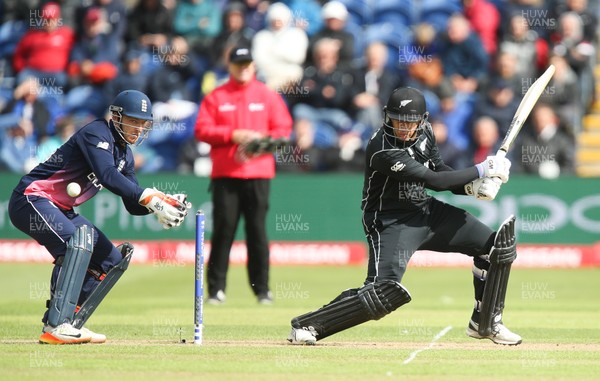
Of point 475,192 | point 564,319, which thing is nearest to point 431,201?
point 475,192

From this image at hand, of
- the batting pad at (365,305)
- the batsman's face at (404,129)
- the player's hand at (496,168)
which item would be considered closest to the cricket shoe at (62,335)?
the batting pad at (365,305)

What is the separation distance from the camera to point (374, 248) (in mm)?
8633

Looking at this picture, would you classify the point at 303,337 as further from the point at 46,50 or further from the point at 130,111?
the point at 46,50

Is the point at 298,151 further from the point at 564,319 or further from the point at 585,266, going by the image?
the point at 564,319

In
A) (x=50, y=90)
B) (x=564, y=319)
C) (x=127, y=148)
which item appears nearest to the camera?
(x=127, y=148)

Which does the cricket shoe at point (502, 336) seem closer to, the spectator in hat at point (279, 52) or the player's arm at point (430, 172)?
the player's arm at point (430, 172)

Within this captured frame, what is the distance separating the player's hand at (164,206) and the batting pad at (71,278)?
1.88 feet

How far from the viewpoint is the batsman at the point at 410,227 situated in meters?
8.39

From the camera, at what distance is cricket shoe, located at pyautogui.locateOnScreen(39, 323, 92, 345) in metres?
8.57

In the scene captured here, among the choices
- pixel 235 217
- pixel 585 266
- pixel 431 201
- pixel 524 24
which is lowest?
pixel 585 266

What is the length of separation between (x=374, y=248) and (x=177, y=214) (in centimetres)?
152

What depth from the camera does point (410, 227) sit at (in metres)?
8.64

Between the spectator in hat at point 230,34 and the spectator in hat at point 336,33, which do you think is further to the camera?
the spectator in hat at point 230,34

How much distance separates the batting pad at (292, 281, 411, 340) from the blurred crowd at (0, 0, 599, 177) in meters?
8.86
